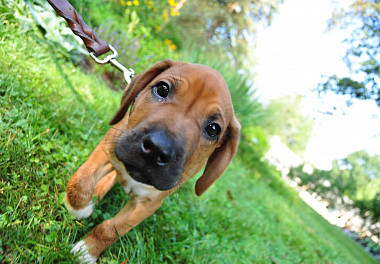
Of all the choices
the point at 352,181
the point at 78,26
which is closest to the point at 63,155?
the point at 78,26

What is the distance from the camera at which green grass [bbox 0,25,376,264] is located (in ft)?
6.29

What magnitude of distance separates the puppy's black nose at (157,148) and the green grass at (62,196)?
98 cm

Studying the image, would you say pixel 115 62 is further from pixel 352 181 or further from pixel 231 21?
pixel 352 181

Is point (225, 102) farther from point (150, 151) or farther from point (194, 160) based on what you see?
point (150, 151)

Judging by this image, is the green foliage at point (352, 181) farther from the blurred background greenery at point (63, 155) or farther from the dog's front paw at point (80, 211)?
the dog's front paw at point (80, 211)

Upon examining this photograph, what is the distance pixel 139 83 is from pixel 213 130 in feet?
2.78

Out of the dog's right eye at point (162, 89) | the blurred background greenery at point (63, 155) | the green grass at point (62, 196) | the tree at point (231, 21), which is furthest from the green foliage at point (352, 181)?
the dog's right eye at point (162, 89)

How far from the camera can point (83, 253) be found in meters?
1.99

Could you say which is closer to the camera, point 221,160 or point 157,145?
point 157,145

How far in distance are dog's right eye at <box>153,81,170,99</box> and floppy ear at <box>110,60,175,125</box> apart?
1.10ft

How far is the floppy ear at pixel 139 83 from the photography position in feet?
8.20

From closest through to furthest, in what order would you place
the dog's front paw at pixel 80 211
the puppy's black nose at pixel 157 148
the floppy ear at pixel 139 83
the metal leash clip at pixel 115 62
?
the puppy's black nose at pixel 157 148 → the dog's front paw at pixel 80 211 → the floppy ear at pixel 139 83 → the metal leash clip at pixel 115 62

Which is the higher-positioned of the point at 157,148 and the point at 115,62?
the point at 157,148

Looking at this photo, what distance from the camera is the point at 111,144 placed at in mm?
2387
